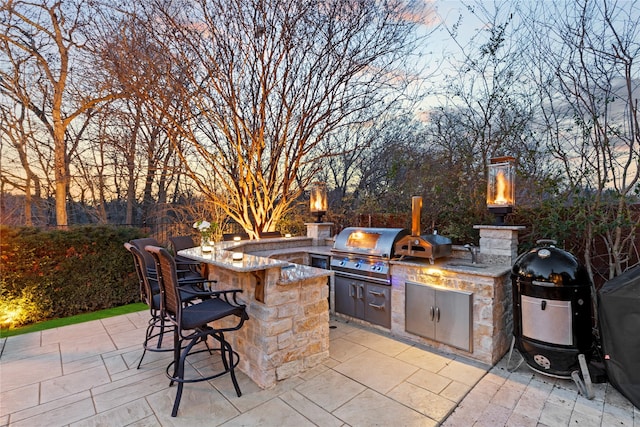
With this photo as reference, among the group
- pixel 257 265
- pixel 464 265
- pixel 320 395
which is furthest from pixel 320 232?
pixel 320 395

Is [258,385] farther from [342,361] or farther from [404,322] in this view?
[404,322]

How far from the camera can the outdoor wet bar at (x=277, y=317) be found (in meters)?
2.52

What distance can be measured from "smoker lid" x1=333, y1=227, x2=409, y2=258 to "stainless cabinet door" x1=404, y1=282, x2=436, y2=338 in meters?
0.50

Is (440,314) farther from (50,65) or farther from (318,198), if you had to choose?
(50,65)

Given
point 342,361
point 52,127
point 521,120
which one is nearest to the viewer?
point 342,361

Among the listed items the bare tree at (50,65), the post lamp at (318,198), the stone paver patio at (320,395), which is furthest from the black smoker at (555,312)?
the bare tree at (50,65)

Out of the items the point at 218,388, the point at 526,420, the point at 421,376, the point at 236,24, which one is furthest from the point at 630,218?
the point at 236,24

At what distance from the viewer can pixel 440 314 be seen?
125 inches

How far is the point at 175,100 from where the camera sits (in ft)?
17.2

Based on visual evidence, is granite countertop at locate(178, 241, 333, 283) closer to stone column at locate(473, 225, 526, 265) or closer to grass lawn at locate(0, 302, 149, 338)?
stone column at locate(473, 225, 526, 265)

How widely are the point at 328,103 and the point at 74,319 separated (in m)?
5.34

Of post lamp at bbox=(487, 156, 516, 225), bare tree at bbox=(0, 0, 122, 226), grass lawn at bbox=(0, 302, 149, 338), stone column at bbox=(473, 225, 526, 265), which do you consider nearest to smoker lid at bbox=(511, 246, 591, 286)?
stone column at bbox=(473, 225, 526, 265)

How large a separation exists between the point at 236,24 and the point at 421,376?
18.3ft

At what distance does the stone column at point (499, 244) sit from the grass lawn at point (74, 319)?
16.4ft
